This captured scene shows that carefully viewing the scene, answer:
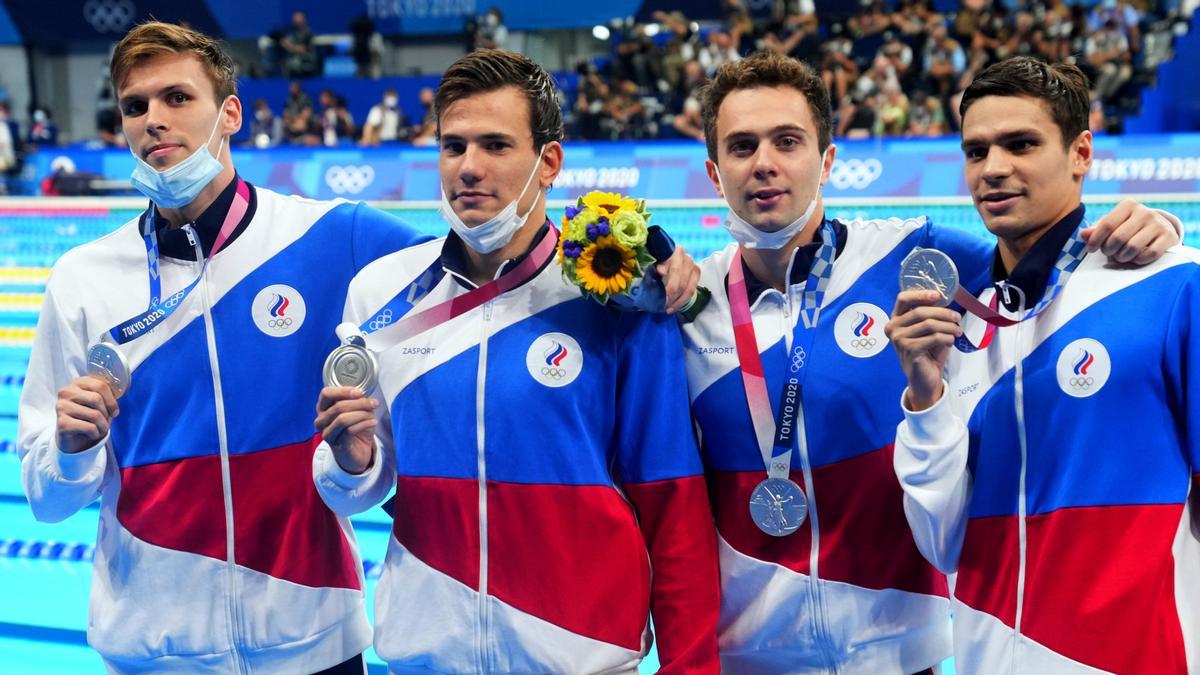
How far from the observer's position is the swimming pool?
4703 millimetres

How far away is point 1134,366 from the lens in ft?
6.66

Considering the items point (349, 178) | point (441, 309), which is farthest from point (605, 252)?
point (349, 178)

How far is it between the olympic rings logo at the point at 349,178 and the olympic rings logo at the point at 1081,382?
12.4m

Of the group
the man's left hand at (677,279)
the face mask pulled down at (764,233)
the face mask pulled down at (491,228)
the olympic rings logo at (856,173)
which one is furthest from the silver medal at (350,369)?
the olympic rings logo at (856,173)

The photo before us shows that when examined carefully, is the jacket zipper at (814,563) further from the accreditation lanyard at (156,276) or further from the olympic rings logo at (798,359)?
the accreditation lanyard at (156,276)

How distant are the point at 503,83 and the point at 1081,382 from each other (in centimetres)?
122

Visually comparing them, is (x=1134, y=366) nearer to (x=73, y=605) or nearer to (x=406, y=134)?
(x=73, y=605)

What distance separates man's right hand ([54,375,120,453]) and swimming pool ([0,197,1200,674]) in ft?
7.70

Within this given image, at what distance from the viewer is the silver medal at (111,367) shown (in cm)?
235

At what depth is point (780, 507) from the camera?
229 centimetres

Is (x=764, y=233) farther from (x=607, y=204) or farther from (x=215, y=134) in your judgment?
(x=215, y=134)

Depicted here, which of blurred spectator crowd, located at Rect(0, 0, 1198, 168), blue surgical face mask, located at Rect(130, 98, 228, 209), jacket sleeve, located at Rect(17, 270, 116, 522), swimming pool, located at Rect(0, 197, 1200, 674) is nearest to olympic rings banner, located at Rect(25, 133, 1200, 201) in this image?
swimming pool, located at Rect(0, 197, 1200, 674)

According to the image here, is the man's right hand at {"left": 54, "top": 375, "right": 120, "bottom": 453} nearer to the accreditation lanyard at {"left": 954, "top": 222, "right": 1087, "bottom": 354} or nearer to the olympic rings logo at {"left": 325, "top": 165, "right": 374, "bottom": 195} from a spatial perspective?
the accreditation lanyard at {"left": 954, "top": 222, "right": 1087, "bottom": 354}

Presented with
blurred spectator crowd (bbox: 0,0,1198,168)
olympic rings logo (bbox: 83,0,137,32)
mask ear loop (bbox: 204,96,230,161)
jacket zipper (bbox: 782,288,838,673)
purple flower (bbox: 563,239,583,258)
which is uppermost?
olympic rings logo (bbox: 83,0,137,32)
